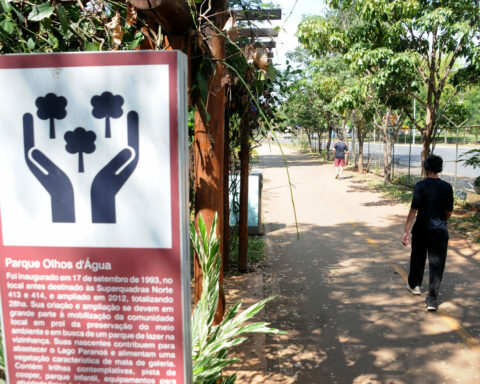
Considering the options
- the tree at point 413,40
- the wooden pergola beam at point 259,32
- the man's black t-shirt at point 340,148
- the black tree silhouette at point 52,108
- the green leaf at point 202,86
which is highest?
the tree at point 413,40

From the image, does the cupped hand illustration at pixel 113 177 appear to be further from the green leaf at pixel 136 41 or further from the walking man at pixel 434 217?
the walking man at pixel 434 217

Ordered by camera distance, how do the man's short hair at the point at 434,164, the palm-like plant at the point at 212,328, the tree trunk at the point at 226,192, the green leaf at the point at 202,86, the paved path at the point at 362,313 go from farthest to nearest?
the tree trunk at the point at 226,192 → the man's short hair at the point at 434,164 → the paved path at the point at 362,313 → the green leaf at the point at 202,86 → the palm-like plant at the point at 212,328

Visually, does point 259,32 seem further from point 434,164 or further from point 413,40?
point 413,40

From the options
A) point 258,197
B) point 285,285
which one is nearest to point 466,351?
point 285,285

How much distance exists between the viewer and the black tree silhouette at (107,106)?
1.80m

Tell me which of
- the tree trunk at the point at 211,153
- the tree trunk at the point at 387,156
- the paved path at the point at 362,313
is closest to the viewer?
the tree trunk at the point at 211,153

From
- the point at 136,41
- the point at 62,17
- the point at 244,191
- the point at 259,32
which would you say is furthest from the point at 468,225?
the point at 62,17

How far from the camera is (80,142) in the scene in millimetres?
1825

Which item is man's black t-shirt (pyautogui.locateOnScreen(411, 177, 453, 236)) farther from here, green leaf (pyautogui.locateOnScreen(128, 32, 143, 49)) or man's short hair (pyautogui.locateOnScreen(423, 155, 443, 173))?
green leaf (pyautogui.locateOnScreen(128, 32, 143, 49))

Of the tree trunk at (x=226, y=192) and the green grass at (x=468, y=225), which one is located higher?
the tree trunk at (x=226, y=192)

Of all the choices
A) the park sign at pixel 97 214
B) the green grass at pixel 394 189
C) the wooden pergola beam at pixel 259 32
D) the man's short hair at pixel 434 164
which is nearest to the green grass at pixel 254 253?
the man's short hair at pixel 434 164

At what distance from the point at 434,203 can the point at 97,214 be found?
4.89 metres

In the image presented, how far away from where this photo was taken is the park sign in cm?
179

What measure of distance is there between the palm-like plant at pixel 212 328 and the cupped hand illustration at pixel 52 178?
1.10m
